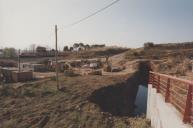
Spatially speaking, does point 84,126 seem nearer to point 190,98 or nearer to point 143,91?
point 190,98

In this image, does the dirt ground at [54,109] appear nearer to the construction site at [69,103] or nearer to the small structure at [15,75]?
the construction site at [69,103]

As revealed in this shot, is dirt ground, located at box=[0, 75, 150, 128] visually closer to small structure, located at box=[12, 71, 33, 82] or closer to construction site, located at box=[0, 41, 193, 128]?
construction site, located at box=[0, 41, 193, 128]

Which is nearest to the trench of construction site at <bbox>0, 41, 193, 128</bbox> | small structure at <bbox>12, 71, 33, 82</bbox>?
construction site at <bbox>0, 41, 193, 128</bbox>

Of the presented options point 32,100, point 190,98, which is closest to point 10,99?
point 32,100

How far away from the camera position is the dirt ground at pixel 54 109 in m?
15.1

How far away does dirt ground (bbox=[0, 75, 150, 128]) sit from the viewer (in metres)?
15.1

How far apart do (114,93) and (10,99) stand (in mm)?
11438

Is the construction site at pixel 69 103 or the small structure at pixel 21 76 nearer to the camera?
the construction site at pixel 69 103

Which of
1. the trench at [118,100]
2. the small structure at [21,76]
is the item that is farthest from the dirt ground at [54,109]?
the small structure at [21,76]

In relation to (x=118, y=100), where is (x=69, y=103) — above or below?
above

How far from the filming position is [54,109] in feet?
58.5

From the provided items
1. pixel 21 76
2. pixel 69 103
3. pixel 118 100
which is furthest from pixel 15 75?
pixel 118 100

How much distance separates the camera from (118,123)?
15.2m

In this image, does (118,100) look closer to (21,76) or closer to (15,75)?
(21,76)
